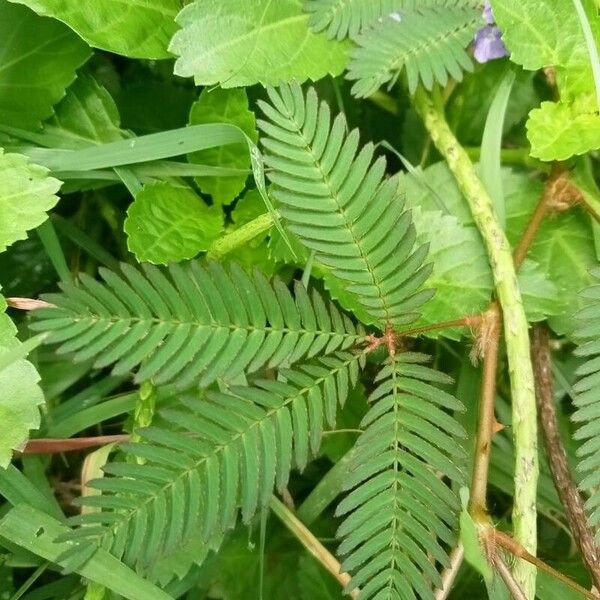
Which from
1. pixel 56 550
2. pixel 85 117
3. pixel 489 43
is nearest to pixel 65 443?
pixel 56 550

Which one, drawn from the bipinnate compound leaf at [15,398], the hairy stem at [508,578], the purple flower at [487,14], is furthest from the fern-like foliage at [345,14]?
the hairy stem at [508,578]

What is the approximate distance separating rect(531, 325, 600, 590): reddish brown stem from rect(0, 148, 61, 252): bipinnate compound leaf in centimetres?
62

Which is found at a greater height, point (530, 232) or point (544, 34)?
point (544, 34)

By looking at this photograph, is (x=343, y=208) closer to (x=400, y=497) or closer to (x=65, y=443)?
(x=400, y=497)

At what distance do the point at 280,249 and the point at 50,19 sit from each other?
39 cm

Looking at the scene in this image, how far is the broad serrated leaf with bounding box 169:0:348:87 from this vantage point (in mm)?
884

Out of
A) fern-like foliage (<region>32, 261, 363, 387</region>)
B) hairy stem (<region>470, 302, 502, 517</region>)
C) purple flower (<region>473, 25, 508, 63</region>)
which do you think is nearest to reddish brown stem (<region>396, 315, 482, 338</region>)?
hairy stem (<region>470, 302, 502, 517</region>)

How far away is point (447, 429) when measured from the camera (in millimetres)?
719

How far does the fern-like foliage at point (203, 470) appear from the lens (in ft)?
2.23

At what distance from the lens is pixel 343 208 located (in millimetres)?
736

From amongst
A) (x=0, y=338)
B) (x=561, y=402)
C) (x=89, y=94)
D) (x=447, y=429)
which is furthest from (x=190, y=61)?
(x=561, y=402)

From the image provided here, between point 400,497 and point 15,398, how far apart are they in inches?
15.8

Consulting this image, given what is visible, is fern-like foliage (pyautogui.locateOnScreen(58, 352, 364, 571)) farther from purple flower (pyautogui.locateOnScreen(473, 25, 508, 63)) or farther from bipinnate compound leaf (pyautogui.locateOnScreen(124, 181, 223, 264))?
purple flower (pyautogui.locateOnScreen(473, 25, 508, 63))

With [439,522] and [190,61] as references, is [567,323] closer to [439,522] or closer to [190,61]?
[439,522]
